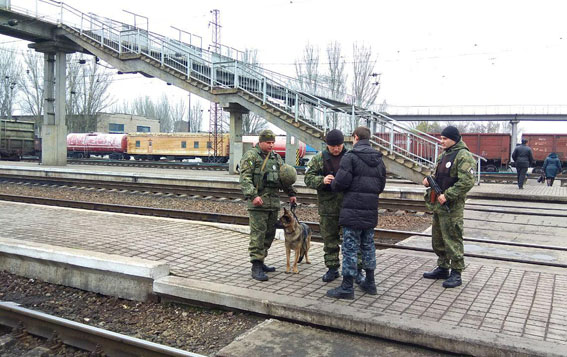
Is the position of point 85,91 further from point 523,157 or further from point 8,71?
point 523,157

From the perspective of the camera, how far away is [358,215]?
524 centimetres

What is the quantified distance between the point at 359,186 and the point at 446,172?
50.6 inches

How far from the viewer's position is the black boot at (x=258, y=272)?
578cm

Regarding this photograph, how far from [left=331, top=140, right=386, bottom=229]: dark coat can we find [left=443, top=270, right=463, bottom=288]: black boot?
4.02ft

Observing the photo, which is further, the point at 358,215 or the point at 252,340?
the point at 358,215

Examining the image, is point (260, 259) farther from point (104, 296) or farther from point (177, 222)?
point (177, 222)

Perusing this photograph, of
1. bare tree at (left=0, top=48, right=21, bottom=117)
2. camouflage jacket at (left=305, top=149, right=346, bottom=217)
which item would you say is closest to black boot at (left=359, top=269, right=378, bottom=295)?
camouflage jacket at (left=305, top=149, right=346, bottom=217)

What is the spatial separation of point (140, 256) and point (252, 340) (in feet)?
10.0

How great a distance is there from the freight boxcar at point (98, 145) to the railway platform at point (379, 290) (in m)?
39.1

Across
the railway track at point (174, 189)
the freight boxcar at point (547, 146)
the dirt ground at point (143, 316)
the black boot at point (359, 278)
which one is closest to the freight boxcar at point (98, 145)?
the railway track at point (174, 189)

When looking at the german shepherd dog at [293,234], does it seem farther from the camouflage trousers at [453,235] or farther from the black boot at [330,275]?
the camouflage trousers at [453,235]

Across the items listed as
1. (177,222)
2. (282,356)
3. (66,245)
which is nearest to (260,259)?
(282,356)

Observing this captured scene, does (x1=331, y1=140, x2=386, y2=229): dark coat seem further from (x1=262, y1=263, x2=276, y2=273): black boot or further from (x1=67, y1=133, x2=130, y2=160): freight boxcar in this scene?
(x1=67, y1=133, x2=130, y2=160): freight boxcar

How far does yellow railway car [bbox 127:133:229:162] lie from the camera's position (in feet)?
132
